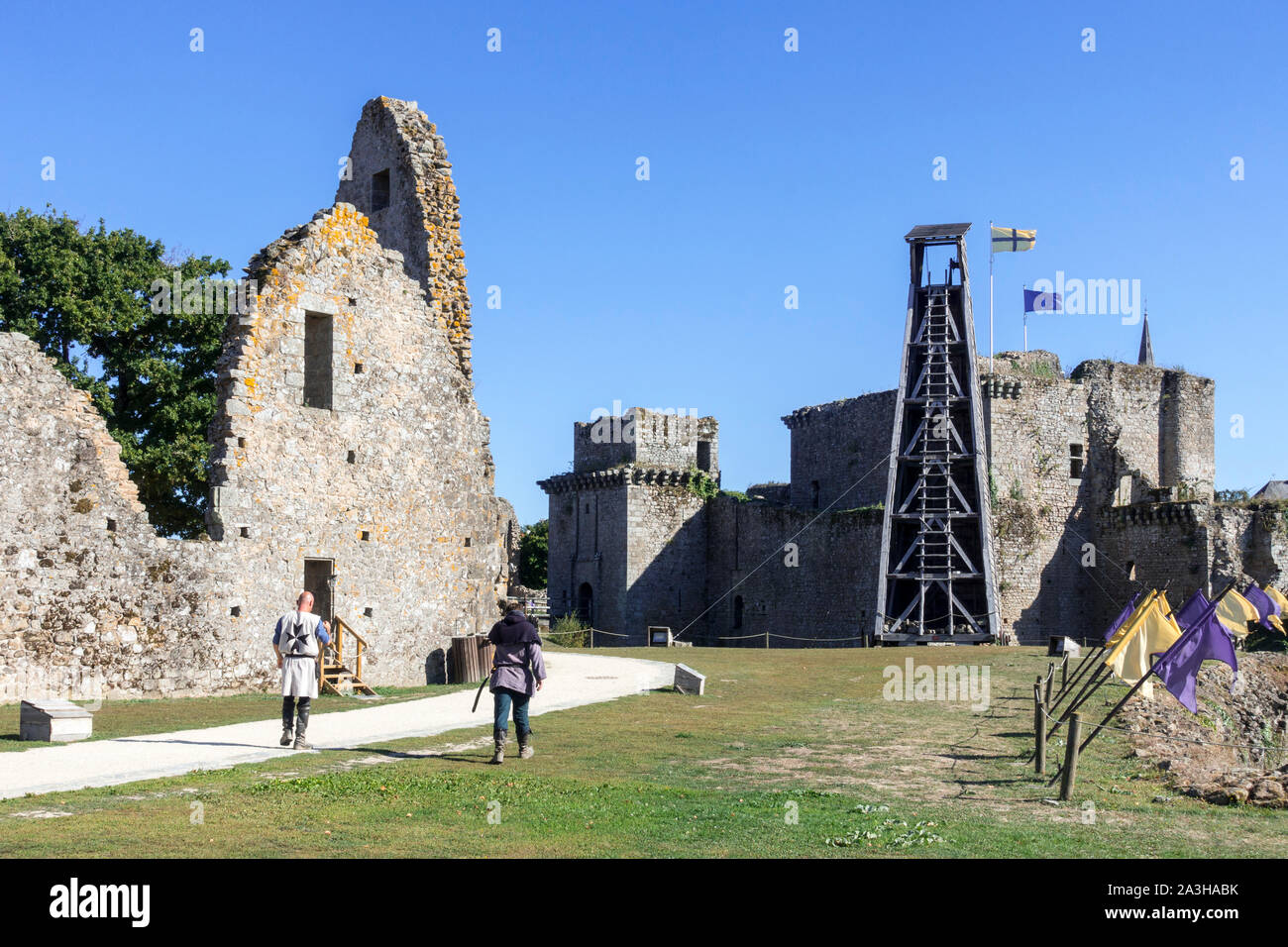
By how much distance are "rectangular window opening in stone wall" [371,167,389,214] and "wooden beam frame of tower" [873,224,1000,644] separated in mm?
22859

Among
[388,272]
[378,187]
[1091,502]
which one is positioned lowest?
[1091,502]

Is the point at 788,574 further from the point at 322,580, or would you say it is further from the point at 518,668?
the point at 518,668

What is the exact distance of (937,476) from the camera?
43.8 metres

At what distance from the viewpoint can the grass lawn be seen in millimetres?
8438

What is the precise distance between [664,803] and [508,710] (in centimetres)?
267

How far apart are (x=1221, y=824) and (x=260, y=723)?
10094mm

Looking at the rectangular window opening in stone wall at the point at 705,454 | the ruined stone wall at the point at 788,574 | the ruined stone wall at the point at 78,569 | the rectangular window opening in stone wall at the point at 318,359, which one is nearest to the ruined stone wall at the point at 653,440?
the rectangular window opening in stone wall at the point at 705,454

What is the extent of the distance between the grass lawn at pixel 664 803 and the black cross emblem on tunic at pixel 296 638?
1.26 m

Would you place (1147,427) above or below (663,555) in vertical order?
above

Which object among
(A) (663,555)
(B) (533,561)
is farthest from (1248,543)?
(B) (533,561)

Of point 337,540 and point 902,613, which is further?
point 902,613

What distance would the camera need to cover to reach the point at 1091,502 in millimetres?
48219

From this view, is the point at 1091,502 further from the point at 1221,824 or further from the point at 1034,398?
the point at 1221,824
